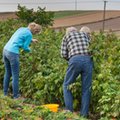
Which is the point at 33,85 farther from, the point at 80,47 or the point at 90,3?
the point at 90,3

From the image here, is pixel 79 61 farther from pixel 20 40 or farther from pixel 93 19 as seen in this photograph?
pixel 93 19

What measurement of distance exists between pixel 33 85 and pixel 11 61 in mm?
781

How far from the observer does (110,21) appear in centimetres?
2722

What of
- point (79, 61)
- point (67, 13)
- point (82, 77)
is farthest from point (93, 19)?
point (79, 61)

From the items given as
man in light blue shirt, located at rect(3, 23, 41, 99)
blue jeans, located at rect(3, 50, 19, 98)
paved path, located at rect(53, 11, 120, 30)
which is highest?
man in light blue shirt, located at rect(3, 23, 41, 99)

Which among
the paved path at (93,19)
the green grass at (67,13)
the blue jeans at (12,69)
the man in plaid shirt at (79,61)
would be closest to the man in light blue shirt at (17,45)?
the blue jeans at (12,69)

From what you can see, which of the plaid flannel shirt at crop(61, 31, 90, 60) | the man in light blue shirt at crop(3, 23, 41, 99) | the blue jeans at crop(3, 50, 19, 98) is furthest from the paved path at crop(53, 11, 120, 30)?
the plaid flannel shirt at crop(61, 31, 90, 60)

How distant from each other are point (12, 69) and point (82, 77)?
1.71 meters

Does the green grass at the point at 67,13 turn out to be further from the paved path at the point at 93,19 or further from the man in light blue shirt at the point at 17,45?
the man in light blue shirt at the point at 17,45

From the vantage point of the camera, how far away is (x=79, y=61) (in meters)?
8.73

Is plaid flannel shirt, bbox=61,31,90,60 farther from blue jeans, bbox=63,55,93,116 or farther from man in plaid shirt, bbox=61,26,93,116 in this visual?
blue jeans, bbox=63,55,93,116

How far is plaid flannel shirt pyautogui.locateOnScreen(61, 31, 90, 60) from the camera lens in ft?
28.9

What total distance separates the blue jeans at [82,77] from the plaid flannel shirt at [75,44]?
0.34 feet

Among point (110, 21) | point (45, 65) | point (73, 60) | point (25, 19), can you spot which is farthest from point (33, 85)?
point (110, 21)
